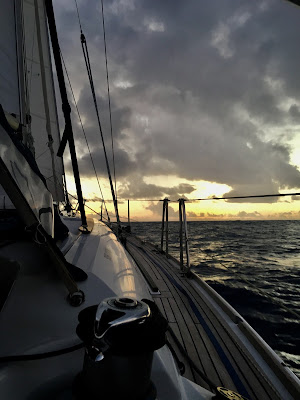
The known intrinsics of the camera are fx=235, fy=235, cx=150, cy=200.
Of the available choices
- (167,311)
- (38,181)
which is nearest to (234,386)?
(167,311)

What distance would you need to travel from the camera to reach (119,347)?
710 mm

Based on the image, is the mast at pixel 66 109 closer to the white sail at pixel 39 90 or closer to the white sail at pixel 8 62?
the white sail at pixel 8 62

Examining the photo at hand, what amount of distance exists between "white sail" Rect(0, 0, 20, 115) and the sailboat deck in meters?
3.47

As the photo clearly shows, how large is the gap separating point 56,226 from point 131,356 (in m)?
1.54

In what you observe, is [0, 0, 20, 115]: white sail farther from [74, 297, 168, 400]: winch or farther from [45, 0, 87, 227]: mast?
[74, 297, 168, 400]: winch

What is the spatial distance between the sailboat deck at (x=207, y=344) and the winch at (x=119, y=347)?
1.39 meters

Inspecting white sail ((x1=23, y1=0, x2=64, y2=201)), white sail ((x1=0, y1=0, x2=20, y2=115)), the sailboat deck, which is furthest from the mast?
white sail ((x1=23, y1=0, x2=64, y2=201))

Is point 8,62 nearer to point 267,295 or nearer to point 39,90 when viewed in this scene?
point 39,90

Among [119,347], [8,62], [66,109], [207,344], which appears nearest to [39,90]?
[8,62]

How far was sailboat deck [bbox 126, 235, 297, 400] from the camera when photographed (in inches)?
74.5

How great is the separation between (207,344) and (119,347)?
2.05m

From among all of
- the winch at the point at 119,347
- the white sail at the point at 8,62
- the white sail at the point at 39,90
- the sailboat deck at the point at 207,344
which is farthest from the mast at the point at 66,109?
the winch at the point at 119,347

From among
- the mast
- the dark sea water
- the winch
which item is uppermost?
the mast

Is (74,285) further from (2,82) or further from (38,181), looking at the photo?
(2,82)
